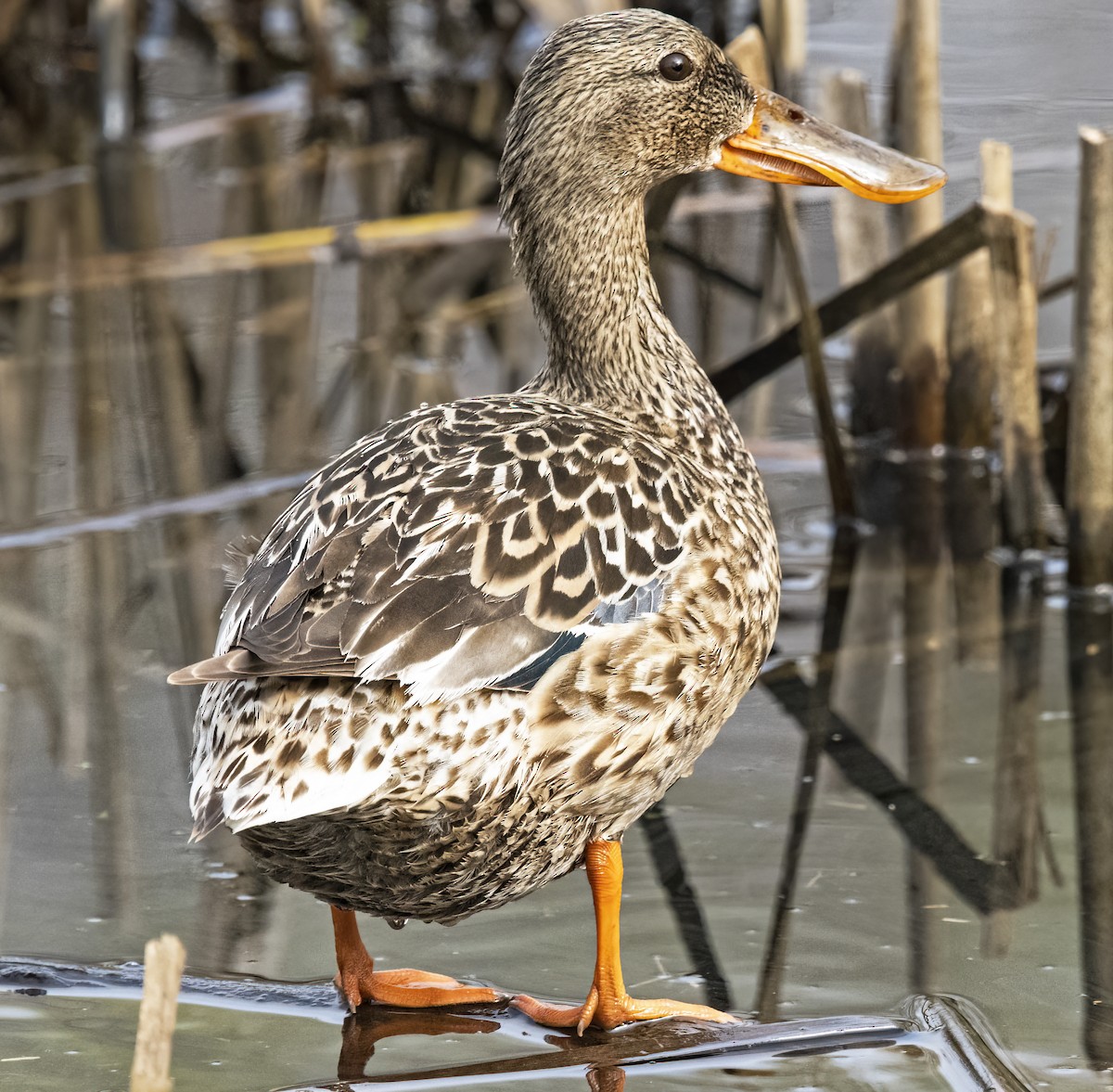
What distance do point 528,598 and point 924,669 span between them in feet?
6.53

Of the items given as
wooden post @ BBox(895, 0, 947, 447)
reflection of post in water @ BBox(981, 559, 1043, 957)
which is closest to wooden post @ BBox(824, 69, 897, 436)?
wooden post @ BBox(895, 0, 947, 447)

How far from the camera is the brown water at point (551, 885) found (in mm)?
3053

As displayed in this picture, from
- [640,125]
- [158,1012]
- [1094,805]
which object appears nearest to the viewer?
[158,1012]

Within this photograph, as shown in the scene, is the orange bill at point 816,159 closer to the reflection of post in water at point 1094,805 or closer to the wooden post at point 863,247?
the reflection of post in water at point 1094,805

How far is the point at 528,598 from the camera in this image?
2766 mm

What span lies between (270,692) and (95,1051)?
75cm

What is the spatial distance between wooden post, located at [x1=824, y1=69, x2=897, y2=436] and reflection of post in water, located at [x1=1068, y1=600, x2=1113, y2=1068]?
47.7 inches

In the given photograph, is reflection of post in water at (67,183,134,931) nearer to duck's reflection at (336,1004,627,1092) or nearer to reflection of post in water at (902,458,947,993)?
duck's reflection at (336,1004,627,1092)

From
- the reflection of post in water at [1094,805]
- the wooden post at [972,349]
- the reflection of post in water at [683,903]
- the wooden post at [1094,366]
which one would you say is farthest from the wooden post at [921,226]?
the reflection of post in water at [683,903]

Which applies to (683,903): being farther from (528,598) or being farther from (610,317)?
(610,317)

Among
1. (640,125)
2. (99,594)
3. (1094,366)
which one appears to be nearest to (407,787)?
(640,125)

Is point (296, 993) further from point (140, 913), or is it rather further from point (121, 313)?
point (121, 313)

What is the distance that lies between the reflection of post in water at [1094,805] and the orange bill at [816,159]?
4.39 feet

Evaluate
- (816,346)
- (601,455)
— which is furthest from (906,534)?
(601,455)
